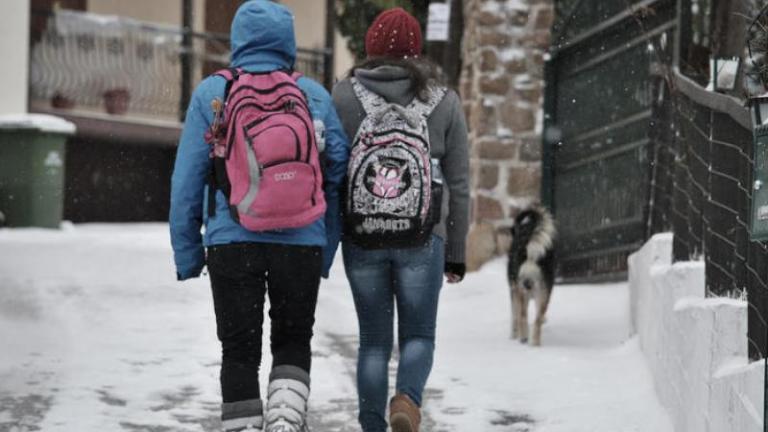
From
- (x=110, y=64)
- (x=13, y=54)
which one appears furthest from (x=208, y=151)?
(x=110, y=64)

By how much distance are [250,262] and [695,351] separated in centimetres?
184

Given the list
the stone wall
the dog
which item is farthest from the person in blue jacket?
the stone wall

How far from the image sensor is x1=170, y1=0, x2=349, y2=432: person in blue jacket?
526 cm

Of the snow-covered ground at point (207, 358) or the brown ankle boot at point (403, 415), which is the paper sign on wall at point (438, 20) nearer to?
the snow-covered ground at point (207, 358)

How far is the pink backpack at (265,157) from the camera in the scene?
5.16m

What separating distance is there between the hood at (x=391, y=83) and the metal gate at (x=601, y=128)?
4.78 m

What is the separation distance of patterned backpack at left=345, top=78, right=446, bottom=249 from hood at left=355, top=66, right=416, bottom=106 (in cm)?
7

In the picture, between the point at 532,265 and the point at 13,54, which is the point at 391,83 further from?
the point at 13,54

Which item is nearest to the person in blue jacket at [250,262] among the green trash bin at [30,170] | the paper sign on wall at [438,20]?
the paper sign on wall at [438,20]

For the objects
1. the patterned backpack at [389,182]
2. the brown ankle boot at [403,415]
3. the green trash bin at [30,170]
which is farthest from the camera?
the green trash bin at [30,170]

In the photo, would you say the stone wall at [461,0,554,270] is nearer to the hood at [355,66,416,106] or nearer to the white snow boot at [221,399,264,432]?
the hood at [355,66,416,106]

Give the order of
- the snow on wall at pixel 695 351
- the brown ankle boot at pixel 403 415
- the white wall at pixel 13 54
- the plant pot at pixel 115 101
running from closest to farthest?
the snow on wall at pixel 695 351 → the brown ankle boot at pixel 403 415 → the white wall at pixel 13 54 → the plant pot at pixel 115 101

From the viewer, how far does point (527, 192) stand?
45.0 feet

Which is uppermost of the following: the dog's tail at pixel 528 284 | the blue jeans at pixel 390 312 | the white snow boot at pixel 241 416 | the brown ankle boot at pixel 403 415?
the blue jeans at pixel 390 312
